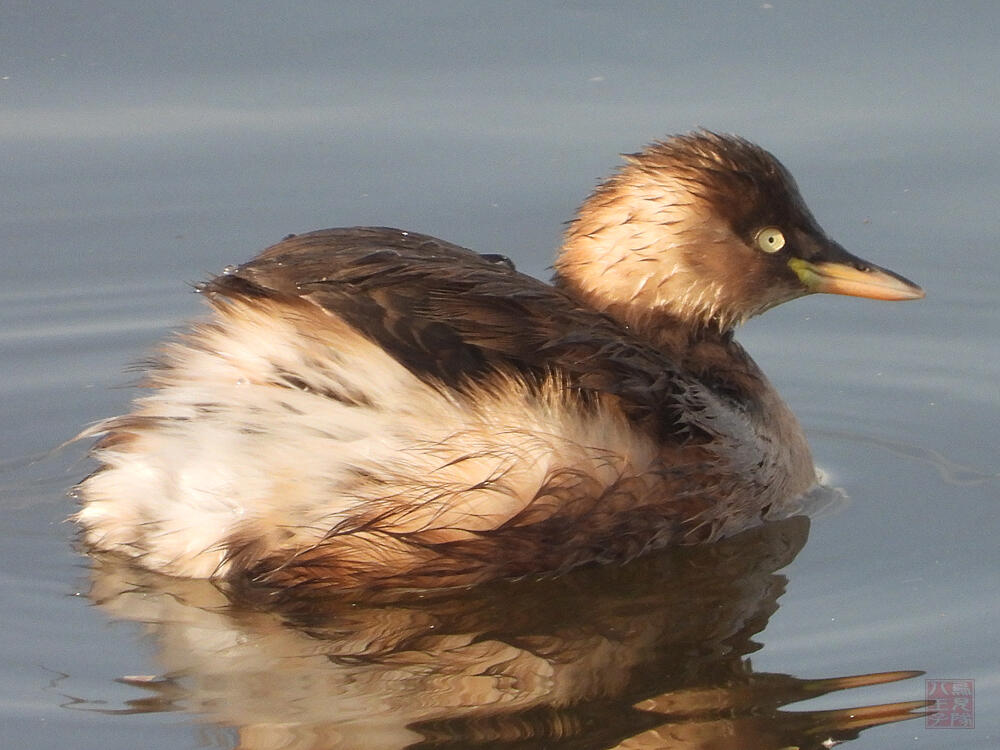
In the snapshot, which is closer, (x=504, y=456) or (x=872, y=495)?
(x=504, y=456)

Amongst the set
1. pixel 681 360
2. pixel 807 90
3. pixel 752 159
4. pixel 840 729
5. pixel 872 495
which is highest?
pixel 807 90

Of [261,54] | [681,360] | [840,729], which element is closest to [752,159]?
[681,360]

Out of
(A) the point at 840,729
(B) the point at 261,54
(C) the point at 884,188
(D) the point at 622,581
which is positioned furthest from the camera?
(B) the point at 261,54

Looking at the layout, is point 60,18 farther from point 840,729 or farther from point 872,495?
point 840,729

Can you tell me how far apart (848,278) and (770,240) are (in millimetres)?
278

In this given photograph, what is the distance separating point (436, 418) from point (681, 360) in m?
0.95

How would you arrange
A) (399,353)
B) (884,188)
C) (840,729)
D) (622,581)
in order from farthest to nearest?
(884,188) → (622,581) → (399,353) → (840,729)

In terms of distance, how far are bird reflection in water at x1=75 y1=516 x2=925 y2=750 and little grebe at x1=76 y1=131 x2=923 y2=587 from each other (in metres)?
0.07

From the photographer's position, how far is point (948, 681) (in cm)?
460

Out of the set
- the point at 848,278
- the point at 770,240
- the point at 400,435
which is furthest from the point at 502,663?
the point at 848,278

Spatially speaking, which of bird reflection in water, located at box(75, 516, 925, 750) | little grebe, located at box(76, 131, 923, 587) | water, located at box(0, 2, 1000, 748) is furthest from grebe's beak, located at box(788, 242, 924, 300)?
bird reflection in water, located at box(75, 516, 925, 750)

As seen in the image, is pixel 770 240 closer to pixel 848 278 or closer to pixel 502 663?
pixel 848 278

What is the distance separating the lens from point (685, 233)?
559 cm

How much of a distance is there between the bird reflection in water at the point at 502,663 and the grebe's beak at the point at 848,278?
2.62 ft
